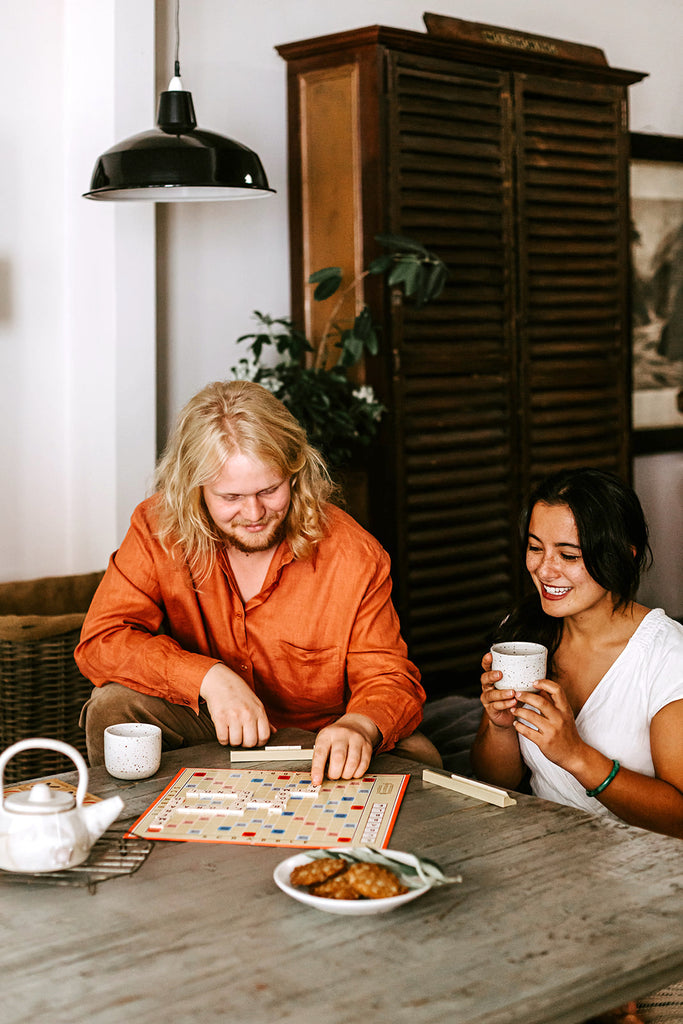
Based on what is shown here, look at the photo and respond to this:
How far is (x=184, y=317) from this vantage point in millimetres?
3771

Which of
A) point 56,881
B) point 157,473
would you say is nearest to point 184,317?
point 157,473

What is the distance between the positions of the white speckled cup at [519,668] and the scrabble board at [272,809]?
0.73 ft

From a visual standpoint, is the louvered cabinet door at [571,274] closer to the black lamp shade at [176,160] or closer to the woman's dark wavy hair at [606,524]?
the black lamp shade at [176,160]

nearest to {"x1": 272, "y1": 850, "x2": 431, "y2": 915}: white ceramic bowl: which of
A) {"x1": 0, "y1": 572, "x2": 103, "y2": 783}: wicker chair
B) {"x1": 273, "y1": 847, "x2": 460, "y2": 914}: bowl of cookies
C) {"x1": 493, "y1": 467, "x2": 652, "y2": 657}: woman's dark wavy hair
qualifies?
{"x1": 273, "y1": 847, "x2": 460, "y2": 914}: bowl of cookies

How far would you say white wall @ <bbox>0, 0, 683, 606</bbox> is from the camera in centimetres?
346

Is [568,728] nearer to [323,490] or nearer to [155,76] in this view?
[323,490]

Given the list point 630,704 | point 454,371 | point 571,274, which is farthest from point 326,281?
point 630,704

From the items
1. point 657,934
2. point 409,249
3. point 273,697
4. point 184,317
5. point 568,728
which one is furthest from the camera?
point 184,317

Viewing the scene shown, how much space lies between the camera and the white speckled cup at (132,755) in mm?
1802

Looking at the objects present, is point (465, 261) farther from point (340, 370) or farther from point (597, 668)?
point (597, 668)

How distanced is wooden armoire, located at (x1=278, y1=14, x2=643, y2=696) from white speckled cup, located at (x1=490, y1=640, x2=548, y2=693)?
1.92 meters

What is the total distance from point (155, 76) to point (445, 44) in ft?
3.05

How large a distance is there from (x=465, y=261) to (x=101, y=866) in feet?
9.26

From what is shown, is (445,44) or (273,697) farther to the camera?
(445,44)
